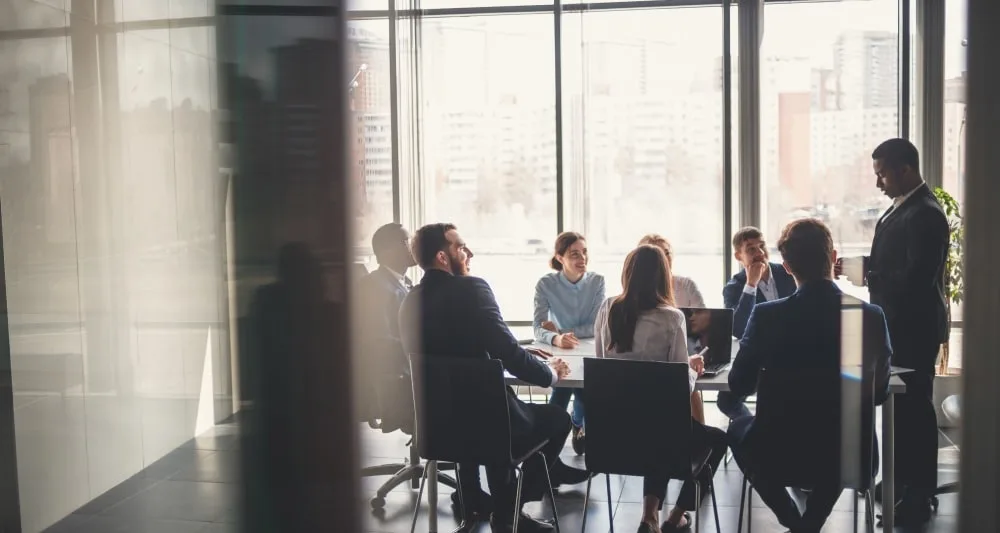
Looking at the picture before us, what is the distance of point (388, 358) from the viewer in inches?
144

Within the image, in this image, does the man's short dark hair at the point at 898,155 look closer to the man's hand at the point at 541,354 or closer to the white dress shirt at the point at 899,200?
the white dress shirt at the point at 899,200

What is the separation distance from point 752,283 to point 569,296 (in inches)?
34.7

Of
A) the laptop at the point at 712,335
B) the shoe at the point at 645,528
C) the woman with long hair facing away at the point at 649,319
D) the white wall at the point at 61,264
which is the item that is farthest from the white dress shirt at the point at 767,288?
the white wall at the point at 61,264

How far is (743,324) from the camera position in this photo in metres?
3.94

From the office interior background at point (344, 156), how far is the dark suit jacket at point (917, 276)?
0.77 meters

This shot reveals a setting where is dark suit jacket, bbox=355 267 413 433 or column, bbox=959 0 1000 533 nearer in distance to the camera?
column, bbox=959 0 1000 533

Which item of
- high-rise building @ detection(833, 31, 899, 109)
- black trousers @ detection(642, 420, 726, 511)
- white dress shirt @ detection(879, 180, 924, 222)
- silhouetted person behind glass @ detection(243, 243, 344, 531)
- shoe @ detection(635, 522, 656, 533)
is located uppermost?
high-rise building @ detection(833, 31, 899, 109)

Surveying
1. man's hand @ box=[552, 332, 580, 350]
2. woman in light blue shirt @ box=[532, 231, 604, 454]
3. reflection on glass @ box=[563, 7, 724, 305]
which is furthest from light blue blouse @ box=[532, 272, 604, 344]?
reflection on glass @ box=[563, 7, 724, 305]

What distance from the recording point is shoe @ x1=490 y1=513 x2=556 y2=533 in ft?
10.8

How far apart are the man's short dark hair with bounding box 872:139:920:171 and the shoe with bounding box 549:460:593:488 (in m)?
1.85

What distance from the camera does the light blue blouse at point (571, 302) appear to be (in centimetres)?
422

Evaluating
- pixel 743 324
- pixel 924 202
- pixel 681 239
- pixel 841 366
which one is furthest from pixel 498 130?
pixel 841 366

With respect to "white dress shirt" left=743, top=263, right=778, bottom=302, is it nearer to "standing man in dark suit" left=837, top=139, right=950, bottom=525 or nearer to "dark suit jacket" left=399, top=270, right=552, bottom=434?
"standing man in dark suit" left=837, top=139, right=950, bottom=525

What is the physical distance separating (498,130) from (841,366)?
3.58m
